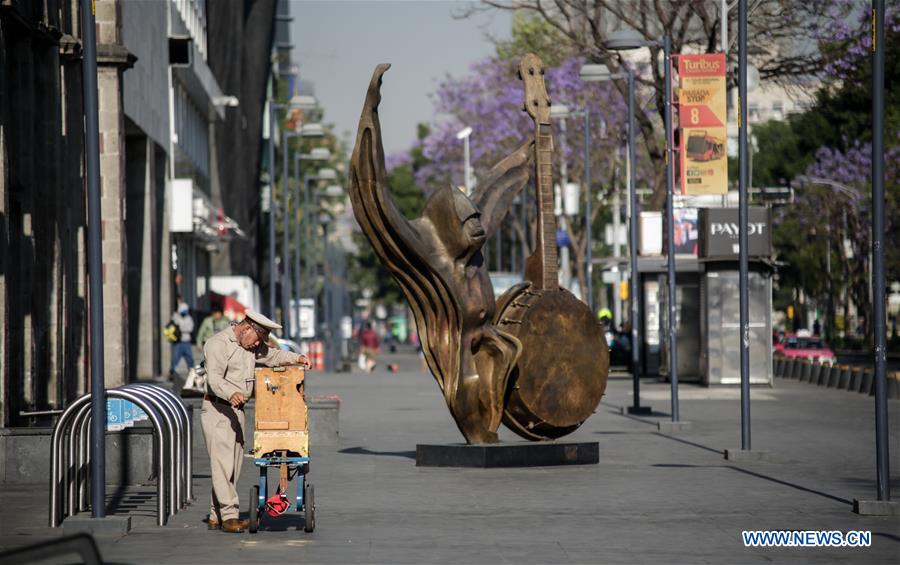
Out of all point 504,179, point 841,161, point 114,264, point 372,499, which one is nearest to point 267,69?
point 841,161

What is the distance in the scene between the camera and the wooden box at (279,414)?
47.7 feet

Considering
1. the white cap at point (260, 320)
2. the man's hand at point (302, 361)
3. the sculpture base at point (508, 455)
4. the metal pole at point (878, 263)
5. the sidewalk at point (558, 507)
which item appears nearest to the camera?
the sidewalk at point (558, 507)

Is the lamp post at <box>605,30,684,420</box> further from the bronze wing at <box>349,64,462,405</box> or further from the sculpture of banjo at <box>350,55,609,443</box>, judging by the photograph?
the bronze wing at <box>349,64,462,405</box>

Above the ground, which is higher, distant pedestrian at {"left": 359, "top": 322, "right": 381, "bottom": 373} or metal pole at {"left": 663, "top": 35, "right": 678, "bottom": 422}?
metal pole at {"left": 663, "top": 35, "right": 678, "bottom": 422}

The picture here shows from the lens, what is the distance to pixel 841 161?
7062 cm

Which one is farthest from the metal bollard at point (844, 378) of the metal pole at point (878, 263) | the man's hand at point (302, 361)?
the man's hand at point (302, 361)

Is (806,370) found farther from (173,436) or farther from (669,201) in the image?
(173,436)

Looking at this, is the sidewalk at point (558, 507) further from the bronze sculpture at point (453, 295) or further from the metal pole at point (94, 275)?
the bronze sculpture at point (453, 295)

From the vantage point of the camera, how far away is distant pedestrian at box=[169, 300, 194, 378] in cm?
3950

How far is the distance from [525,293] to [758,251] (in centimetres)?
2128

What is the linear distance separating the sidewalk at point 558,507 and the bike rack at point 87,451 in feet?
0.80

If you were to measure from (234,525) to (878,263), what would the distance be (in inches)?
234

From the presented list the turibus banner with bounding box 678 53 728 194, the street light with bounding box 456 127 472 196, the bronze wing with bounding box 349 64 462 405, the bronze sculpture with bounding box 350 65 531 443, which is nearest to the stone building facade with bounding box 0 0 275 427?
the bronze wing with bounding box 349 64 462 405

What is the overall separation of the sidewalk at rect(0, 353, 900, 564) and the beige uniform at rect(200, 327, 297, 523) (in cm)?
31
